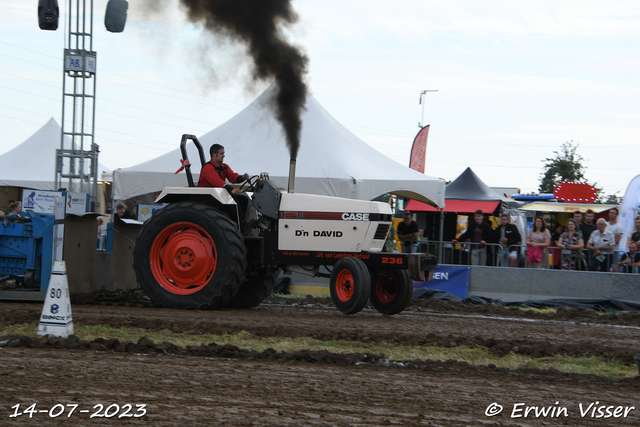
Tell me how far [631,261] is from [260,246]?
6156 mm

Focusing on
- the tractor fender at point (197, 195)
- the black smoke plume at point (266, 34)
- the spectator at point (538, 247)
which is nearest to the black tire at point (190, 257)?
the tractor fender at point (197, 195)

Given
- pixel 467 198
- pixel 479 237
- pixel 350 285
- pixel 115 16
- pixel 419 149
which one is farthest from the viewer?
pixel 419 149

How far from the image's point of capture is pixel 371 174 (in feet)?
42.8

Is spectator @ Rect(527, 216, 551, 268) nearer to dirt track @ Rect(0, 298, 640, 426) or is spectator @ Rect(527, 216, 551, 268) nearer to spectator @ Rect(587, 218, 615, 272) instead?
spectator @ Rect(587, 218, 615, 272)

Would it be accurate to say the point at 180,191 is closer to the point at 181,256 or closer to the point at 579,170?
the point at 181,256

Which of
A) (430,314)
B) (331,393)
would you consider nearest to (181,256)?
(430,314)

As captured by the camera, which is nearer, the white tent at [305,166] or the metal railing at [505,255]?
the metal railing at [505,255]

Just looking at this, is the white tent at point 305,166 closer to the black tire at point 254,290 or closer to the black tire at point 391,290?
the black tire at point 254,290

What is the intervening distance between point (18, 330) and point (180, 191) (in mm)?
2826

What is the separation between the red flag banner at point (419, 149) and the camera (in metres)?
24.8

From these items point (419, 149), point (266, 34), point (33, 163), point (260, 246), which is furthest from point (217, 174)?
point (419, 149)

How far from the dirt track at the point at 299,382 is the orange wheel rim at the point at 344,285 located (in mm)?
851

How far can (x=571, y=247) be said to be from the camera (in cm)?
1148

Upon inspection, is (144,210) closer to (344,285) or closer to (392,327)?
(344,285)
